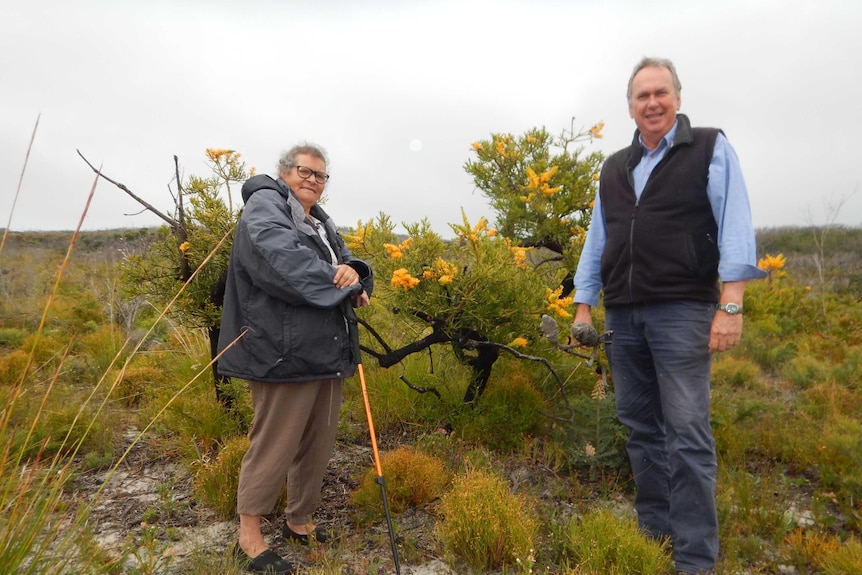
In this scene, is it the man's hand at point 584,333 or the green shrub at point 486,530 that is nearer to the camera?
the green shrub at point 486,530

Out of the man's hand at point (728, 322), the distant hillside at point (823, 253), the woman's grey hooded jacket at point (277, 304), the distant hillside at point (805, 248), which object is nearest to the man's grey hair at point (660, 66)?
the man's hand at point (728, 322)

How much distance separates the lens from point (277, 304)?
2.52 m

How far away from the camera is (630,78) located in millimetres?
2672

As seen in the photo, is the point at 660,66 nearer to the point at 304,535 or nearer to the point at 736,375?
the point at 304,535

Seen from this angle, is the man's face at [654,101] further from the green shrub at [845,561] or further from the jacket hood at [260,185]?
the green shrub at [845,561]

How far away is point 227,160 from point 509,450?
116 inches

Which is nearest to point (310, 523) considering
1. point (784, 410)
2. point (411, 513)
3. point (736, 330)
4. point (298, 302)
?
point (411, 513)

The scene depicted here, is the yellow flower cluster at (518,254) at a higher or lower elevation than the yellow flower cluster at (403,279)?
higher

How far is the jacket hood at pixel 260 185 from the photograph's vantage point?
2.68 metres

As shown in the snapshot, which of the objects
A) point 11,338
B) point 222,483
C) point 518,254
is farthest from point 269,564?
point 11,338

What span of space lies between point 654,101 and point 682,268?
2.72ft

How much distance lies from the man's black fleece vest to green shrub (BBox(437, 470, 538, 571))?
1.24 metres

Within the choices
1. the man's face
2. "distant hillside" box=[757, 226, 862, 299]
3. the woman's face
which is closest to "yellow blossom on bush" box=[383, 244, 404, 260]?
the woman's face

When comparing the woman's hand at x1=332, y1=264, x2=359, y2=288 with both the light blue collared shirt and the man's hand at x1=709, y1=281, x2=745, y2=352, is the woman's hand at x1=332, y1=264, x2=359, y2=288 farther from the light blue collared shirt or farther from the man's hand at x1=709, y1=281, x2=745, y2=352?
the man's hand at x1=709, y1=281, x2=745, y2=352
